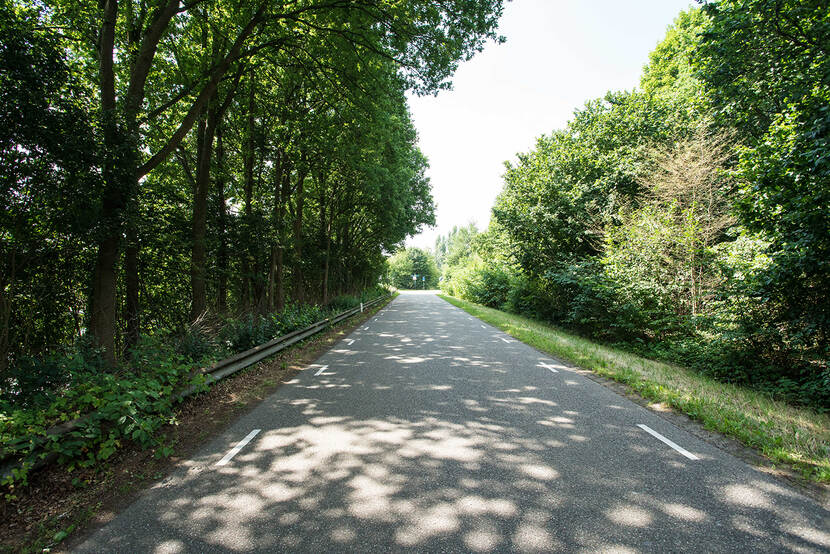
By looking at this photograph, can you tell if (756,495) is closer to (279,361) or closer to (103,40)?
(279,361)

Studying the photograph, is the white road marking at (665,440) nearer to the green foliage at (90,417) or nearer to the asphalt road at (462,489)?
the asphalt road at (462,489)

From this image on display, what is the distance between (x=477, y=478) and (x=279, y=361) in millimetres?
6528

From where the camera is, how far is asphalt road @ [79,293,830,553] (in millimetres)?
2449

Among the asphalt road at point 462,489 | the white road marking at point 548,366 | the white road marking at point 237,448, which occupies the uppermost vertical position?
the asphalt road at point 462,489

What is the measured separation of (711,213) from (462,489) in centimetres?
1266

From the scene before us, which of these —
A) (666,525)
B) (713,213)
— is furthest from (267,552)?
(713,213)

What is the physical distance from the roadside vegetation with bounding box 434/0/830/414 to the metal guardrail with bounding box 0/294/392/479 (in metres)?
7.48

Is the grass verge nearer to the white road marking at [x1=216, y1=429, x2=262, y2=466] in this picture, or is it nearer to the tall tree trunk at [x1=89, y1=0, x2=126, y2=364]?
the white road marking at [x1=216, y1=429, x2=262, y2=466]

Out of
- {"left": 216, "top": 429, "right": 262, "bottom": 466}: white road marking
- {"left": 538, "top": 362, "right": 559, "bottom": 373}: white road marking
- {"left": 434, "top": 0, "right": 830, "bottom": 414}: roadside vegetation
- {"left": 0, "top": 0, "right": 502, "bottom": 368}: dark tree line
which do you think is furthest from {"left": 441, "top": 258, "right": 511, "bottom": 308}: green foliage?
{"left": 216, "top": 429, "right": 262, "bottom": 466}: white road marking

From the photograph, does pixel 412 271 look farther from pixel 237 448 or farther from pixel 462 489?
pixel 462 489

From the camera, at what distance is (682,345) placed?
9.77 m

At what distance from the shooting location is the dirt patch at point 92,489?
260 centimetres

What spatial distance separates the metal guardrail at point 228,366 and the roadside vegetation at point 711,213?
748 centimetres

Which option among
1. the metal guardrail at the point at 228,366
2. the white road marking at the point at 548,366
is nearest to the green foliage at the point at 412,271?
the metal guardrail at the point at 228,366
